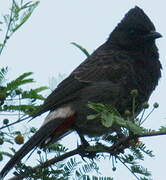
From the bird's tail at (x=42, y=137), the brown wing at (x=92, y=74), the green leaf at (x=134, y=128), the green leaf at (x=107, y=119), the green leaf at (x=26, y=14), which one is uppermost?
the green leaf at (x=26, y=14)

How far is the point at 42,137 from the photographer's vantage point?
4.34 meters

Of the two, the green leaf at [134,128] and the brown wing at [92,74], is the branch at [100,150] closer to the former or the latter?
the green leaf at [134,128]

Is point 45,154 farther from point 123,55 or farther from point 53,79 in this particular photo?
point 123,55

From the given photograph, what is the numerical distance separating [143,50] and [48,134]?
77.6 inches

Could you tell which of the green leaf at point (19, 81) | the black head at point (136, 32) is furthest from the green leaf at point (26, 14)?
the black head at point (136, 32)

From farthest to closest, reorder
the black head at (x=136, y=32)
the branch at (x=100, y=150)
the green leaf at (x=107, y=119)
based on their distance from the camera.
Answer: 1. the black head at (x=136, y=32)
2. the branch at (x=100, y=150)
3. the green leaf at (x=107, y=119)

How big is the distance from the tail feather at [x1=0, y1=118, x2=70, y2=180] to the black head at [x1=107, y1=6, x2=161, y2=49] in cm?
175

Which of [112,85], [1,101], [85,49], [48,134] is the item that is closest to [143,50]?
[112,85]

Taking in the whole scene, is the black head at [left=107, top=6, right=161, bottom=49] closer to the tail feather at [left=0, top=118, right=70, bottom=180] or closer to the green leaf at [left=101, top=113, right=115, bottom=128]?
the tail feather at [left=0, top=118, right=70, bottom=180]

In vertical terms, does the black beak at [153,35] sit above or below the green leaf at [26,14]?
below

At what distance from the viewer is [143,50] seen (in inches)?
231

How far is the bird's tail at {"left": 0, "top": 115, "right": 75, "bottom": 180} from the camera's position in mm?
3648

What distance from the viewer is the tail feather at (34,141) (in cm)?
362

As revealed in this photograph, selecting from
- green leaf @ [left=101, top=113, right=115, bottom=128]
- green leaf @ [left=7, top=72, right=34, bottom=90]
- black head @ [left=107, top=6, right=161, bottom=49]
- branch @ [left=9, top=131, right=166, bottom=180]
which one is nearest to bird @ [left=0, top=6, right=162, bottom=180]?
black head @ [left=107, top=6, right=161, bottom=49]
